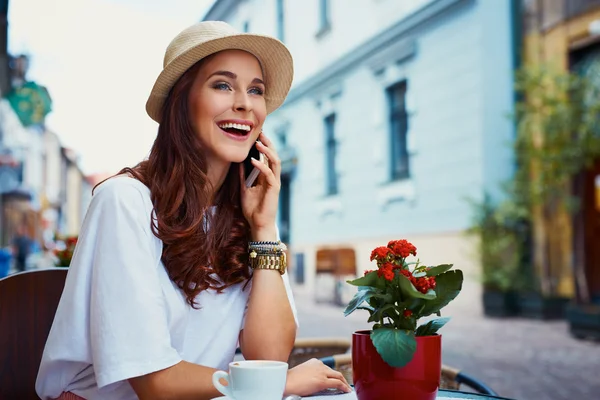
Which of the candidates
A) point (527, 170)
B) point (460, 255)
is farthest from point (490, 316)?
point (527, 170)

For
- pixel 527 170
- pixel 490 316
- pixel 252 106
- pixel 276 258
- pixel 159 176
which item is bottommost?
pixel 490 316

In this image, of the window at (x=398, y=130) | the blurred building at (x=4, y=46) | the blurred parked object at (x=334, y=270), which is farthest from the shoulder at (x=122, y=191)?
the window at (x=398, y=130)

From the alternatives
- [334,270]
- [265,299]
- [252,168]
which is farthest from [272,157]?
[334,270]

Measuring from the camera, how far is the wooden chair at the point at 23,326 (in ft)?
4.44

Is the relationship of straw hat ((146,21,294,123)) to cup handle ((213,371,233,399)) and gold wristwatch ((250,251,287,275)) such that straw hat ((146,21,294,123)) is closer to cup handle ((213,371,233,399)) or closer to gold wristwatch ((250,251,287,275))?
gold wristwatch ((250,251,287,275))

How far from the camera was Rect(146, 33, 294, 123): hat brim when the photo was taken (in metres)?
1.26

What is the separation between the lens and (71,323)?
42.5 inches

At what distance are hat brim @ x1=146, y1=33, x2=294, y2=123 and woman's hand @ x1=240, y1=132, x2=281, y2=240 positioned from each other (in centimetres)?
17

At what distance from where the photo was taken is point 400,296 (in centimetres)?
93

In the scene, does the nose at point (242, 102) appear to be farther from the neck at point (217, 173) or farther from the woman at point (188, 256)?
the neck at point (217, 173)

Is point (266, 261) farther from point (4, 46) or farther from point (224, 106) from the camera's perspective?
point (4, 46)

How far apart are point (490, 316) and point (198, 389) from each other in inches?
274

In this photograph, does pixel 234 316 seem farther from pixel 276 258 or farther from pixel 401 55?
pixel 401 55

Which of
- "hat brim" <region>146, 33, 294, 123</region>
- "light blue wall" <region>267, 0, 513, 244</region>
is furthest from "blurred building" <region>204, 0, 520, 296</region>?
"hat brim" <region>146, 33, 294, 123</region>
